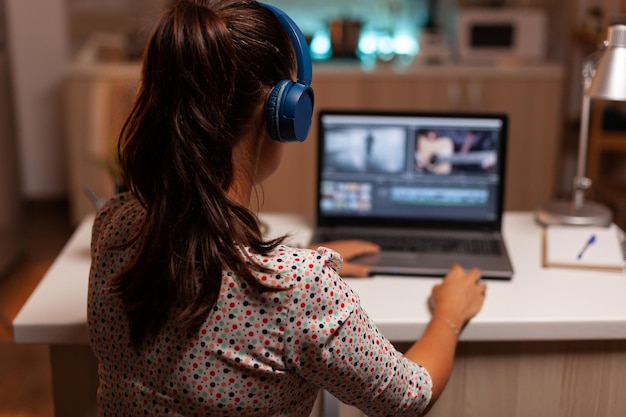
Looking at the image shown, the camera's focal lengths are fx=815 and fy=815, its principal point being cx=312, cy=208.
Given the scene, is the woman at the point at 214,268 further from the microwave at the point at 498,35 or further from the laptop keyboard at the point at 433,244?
the microwave at the point at 498,35

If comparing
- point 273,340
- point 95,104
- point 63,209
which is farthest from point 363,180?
point 63,209

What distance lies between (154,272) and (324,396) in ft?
2.48

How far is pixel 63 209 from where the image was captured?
4375mm

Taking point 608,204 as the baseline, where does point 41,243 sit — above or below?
below

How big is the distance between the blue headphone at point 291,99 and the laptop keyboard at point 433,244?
717mm

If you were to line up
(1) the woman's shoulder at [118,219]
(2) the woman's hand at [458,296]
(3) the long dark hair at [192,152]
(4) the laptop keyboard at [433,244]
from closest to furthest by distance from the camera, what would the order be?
(3) the long dark hair at [192,152], (1) the woman's shoulder at [118,219], (2) the woman's hand at [458,296], (4) the laptop keyboard at [433,244]

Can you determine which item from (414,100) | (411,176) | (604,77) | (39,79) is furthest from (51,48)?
(604,77)

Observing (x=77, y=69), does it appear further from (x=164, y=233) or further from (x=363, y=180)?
(x=164, y=233)

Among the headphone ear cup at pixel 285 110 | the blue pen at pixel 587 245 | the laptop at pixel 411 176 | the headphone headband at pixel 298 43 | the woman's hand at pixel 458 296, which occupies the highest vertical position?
the headphone headband at pixel 298 43

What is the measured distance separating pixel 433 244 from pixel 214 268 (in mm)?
894

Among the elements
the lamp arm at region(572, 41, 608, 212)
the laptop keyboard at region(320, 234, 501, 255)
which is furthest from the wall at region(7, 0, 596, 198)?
the laptop keyboard at region(320, 234, 501, 255)

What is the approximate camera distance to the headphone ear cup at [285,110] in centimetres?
100

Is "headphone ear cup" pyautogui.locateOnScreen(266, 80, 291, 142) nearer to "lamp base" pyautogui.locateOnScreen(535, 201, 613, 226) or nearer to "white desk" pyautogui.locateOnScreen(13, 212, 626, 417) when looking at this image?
"white desk" pyautogui.locateOnScreen(13, 212, 626, 417)

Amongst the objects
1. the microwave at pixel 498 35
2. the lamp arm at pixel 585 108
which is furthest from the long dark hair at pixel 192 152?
the microwave at pixel 498 35
